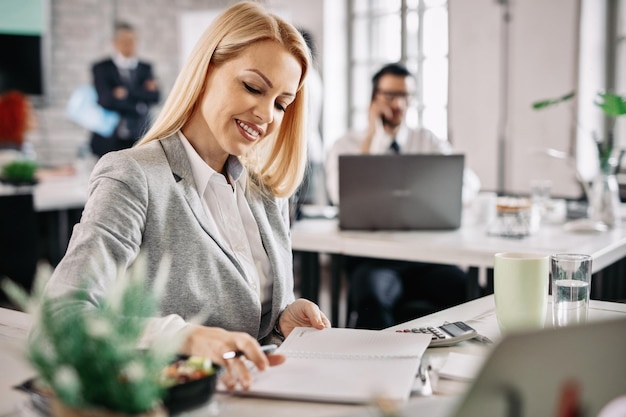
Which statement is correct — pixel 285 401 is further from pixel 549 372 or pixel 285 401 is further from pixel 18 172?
pixel 18 172

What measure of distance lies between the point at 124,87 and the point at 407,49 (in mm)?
2360

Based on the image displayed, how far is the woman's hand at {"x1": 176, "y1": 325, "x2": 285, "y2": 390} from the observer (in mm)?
913

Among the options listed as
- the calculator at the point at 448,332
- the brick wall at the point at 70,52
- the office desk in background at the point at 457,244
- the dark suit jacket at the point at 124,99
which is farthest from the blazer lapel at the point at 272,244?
the brick wall at the point at 70,52

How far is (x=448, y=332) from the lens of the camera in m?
1.18

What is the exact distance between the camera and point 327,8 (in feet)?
18.9

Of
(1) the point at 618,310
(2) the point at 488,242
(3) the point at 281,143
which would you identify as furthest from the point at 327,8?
(1) the point at 618,310

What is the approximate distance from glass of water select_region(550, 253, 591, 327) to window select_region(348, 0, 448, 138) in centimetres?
419

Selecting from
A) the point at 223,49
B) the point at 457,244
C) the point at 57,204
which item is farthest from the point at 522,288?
the point at 57,204

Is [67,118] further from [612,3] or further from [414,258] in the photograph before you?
[414,258]

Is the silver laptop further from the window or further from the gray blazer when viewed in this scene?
the window

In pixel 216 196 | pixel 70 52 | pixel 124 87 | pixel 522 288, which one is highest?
pixel 70 52

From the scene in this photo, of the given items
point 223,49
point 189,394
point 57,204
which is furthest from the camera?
point 57,204

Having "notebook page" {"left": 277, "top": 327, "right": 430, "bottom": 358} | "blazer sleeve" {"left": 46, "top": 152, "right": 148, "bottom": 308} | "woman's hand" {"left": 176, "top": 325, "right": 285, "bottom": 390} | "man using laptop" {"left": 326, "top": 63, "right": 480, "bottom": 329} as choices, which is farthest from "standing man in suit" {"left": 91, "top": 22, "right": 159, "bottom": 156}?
"woman's hand" {"left": 176, "top": 325, "right": 285, "bottom": 390}

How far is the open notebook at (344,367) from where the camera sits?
893 millimetres
